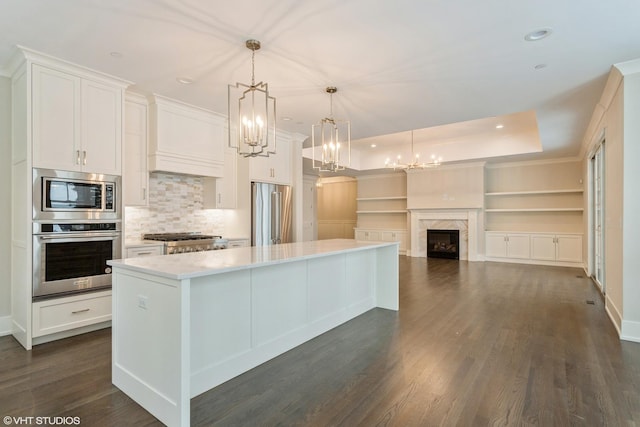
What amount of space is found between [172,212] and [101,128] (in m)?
1.57

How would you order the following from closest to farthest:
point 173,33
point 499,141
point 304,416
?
1. point 304,416
2. point 173,33
3. point 499,141

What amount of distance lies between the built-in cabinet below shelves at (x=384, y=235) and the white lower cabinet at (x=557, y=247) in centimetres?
335

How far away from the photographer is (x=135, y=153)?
413 cm

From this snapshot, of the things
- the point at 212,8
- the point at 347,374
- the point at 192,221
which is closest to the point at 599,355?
the point at 347,374

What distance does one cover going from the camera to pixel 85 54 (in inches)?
121

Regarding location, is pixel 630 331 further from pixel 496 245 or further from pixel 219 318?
pixel 496 245

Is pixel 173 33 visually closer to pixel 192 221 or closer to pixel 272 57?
pixel 272 57

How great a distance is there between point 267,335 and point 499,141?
7266 mm

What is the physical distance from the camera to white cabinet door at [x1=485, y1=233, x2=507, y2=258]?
841 cm

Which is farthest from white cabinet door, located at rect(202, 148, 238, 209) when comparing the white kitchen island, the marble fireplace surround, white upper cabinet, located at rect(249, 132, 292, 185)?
the marble fireplace surround

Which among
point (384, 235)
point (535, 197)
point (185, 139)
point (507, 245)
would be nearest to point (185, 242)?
point (185, 139)

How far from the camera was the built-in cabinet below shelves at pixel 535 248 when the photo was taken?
7602 mm

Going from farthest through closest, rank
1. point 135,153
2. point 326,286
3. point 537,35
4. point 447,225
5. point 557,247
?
1. point 447,225
2. point 557,247
3. point 135,153
4. point 326,286
5. point 537,35

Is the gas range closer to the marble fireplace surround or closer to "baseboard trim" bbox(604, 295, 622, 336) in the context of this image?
"baseboard trim" bbox(604, 295, 622, 336)
